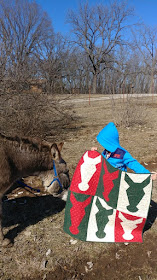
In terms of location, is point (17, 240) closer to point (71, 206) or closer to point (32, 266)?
point (32, 266)

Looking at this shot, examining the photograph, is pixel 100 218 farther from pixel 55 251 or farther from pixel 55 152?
pixel 55 152

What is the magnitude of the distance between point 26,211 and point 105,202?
1706 millimetres

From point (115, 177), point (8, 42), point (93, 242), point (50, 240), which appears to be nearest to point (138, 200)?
point (115, 177)

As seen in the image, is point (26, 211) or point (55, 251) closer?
point (55, 251)

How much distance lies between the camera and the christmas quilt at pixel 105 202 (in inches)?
115

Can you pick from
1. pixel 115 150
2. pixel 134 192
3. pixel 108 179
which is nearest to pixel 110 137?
pixel 115 150

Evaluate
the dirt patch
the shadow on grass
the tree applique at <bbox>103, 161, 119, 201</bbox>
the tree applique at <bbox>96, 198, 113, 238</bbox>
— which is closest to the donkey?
the dirt patch

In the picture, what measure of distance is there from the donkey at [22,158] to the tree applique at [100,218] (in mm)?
971

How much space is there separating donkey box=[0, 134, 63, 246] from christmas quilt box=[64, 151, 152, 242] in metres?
0.53

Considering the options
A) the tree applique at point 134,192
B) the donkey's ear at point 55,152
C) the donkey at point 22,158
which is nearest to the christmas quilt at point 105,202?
the tree applique at point 134,192

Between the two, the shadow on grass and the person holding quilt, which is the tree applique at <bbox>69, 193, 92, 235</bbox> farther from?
the shadow on grass

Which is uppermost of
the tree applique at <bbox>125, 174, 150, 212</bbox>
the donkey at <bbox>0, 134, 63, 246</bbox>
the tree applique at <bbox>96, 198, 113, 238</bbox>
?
the donkey at <bbox>0, 134, 63, 246</bbox>

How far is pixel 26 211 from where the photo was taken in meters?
3.91

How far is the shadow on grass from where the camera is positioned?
352 centimetres
